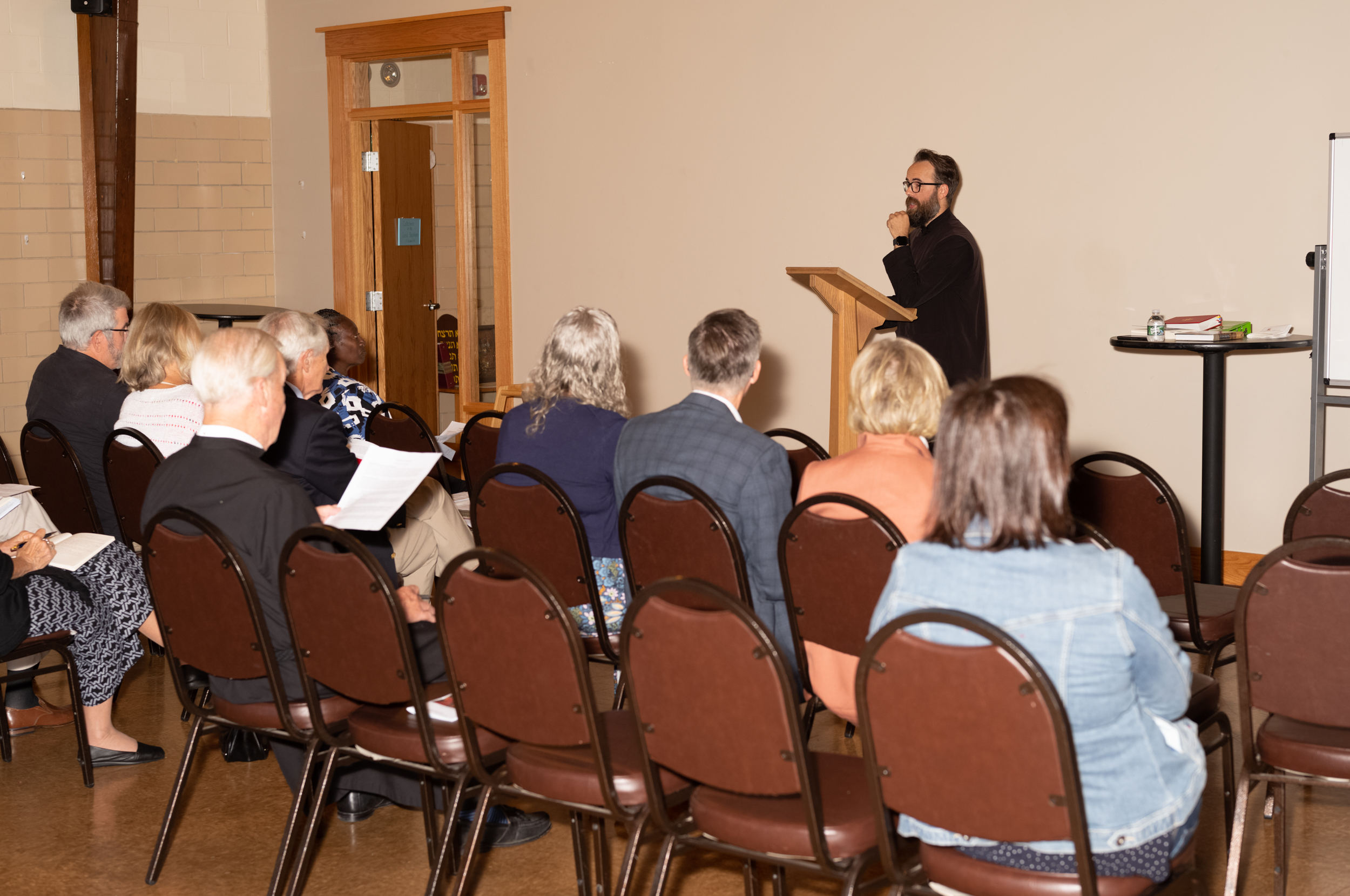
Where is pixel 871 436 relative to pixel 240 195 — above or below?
below

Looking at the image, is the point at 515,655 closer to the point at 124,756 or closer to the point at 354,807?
the point at 354,807

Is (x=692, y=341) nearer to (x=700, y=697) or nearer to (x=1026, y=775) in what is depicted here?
(x=700, y=697)

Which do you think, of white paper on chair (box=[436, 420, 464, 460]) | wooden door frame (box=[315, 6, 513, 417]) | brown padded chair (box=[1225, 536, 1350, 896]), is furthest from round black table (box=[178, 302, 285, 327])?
brown padded chair (box=[1225, 536, 1350, 896])

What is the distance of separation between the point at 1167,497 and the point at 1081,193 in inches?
106

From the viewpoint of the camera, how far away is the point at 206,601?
8.34 ft

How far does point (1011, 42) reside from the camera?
210 inches

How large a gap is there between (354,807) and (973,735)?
191 cm

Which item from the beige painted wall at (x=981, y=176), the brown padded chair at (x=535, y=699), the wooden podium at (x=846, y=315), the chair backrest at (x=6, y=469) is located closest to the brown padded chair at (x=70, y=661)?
the chair backrest at (x=6, y=469)

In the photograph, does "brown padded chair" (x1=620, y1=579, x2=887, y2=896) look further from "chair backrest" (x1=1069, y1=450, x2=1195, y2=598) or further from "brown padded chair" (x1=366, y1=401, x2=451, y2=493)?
"brown padded chair" (x1=366, y1=401, x2=451, y2=493)

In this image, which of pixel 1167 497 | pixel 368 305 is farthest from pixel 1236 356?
pixel 368 305

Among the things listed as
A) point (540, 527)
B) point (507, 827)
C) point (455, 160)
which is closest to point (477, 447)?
point (540, 527)

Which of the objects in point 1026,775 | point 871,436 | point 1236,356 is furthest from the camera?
point 1236,356

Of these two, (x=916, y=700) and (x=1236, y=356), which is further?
(x=1236, y=356)

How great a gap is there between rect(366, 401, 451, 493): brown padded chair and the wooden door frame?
2.90 metres
